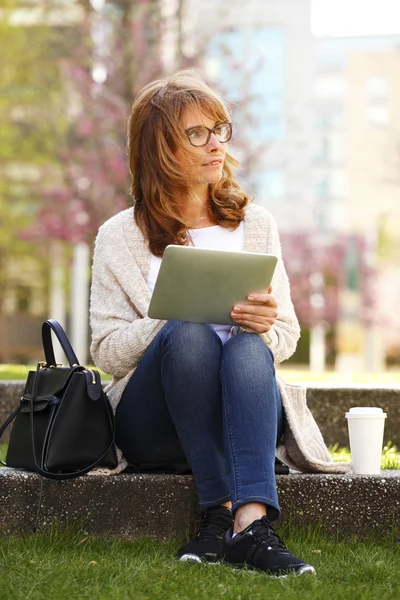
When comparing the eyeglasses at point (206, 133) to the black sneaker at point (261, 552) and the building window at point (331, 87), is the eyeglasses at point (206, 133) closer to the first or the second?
the black sneaker at point (261, 552)

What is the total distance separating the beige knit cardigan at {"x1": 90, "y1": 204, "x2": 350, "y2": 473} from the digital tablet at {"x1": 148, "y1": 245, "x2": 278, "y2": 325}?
0.57 feet

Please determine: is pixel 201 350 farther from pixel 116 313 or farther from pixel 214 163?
pixel 214 163

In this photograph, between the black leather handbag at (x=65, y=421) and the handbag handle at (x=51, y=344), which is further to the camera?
the handbag handle at (x=51, y=344)

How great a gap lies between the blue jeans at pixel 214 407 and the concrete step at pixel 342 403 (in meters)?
1.33

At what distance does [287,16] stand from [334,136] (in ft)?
17.6

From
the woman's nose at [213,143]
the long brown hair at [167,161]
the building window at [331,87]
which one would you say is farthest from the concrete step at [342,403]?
the building window at [331,87]

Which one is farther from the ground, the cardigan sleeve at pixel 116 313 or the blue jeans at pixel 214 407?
the cardigan sleeve at pixel 116 313

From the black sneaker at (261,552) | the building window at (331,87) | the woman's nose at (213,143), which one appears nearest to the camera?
the black sneaker at (261,552)

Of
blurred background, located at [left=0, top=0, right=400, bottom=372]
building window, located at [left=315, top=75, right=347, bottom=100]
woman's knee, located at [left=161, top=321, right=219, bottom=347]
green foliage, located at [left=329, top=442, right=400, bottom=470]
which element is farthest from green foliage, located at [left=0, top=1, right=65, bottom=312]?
building window, located at [left=315, top=75, right=347, bottom=100]

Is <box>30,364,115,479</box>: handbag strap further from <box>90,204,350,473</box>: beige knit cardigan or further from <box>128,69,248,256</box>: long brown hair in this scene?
<box>128,69,248,256</box>: long brown hair

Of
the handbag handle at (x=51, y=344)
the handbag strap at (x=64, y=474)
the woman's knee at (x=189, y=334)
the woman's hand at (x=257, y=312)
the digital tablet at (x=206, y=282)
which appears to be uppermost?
the digital tablet at (x=206, y=282)

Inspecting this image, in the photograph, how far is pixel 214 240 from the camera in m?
3.40

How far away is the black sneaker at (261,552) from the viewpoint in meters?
2.67

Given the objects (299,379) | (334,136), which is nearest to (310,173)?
(334,136)
